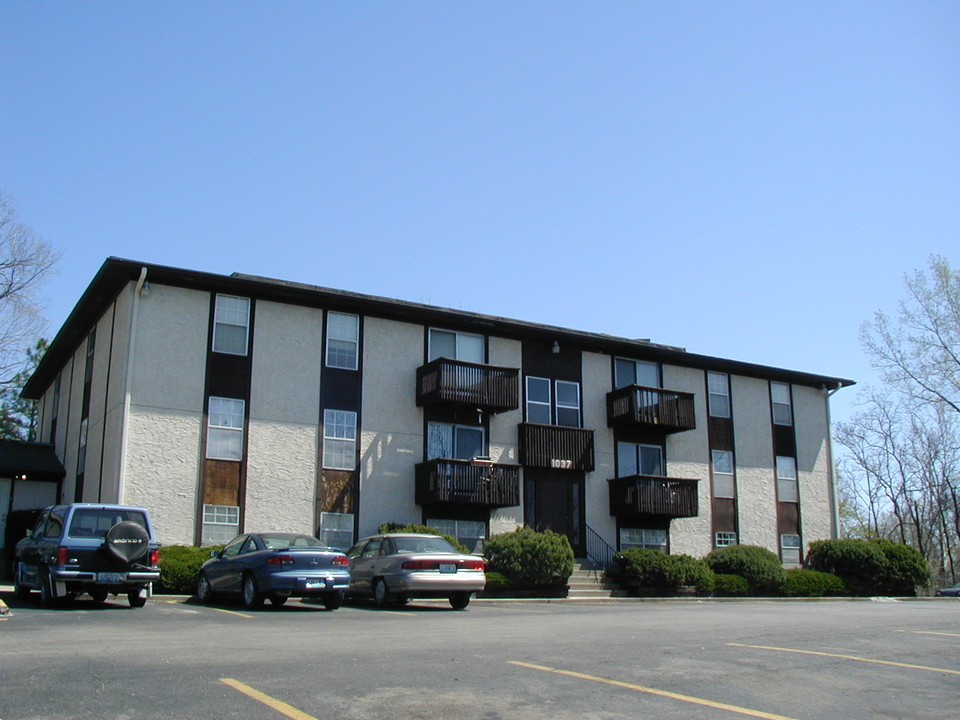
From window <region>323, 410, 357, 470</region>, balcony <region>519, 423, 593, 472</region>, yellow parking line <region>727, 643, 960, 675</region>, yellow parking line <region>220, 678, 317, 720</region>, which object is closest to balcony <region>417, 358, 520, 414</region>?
balcony <region>519, 423, 593, 472</region>

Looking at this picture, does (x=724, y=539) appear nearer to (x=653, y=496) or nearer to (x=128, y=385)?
(x=653, y=496)

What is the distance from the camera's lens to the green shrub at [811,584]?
29.5 meters

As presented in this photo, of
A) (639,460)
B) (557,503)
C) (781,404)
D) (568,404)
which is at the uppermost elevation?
(781,404)

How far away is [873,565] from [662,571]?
853 centimetres

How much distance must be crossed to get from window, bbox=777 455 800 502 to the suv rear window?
24.5 meters

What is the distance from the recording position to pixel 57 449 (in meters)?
32.0

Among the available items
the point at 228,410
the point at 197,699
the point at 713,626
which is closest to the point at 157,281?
the point at 228,410

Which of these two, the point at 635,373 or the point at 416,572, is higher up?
the point at 635,373

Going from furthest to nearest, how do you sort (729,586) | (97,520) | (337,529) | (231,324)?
1. (729,586)
2. (337,529)
3. (231,324)
4. (97,520)

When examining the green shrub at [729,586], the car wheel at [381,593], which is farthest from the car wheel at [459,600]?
the green shrub at [729,586]

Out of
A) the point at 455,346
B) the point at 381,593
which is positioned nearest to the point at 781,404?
the point at 455,346

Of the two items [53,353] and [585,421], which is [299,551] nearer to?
[585,421]

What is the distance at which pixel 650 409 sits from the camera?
30.6m

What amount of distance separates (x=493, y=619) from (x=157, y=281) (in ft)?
45.2
